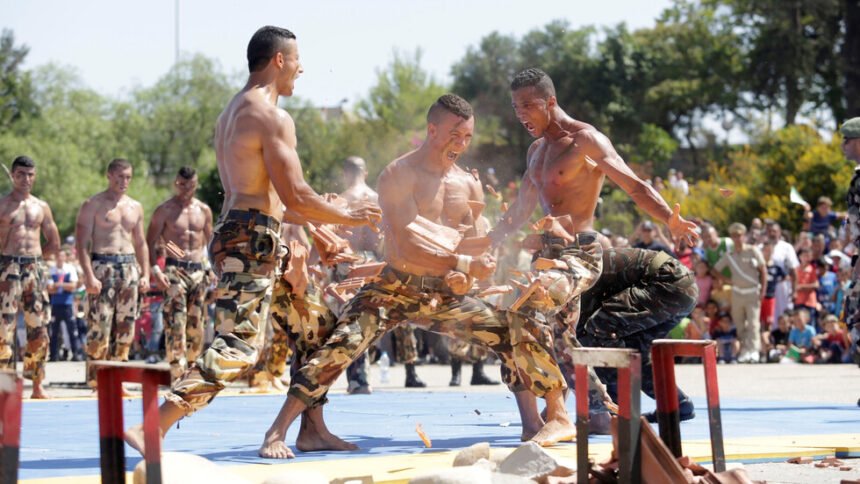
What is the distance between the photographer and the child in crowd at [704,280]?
19156 millimetres

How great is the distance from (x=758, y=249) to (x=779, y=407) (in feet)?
28.6

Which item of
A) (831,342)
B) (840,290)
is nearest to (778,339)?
(831,342)

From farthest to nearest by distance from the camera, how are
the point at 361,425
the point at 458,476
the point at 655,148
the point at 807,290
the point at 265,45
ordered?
the point at 655,148, the point at 807,290, the point at 361,425, the point at 265,45, the point at 458,476

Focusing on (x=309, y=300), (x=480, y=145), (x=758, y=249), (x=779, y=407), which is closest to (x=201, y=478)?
(x=309, y=300)

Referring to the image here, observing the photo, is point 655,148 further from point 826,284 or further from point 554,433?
point 554,433

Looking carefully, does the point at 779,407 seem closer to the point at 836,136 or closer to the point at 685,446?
the point at 685,446

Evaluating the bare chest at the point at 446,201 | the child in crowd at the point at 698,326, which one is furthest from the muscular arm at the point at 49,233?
the child in crowd at the point at 698,326

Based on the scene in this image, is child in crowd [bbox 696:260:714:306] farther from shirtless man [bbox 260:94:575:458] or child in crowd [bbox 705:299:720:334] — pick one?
shirtless man [bbox 260:94:575:458]

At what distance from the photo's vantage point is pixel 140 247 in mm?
13516

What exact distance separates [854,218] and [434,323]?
3.05 metres

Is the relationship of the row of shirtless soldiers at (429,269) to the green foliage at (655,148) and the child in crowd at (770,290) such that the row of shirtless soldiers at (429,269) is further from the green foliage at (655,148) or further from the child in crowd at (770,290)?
the green foliage at (655,148)

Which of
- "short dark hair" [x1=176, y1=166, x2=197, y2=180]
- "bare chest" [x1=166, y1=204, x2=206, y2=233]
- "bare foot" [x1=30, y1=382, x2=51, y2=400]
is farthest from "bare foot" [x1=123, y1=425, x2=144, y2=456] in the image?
"short dark hair" [x1=176, y1=166, x2=197, y2=180]

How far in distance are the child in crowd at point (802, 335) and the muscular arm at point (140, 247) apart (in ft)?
30.4

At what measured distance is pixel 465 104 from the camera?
7.55 metres
